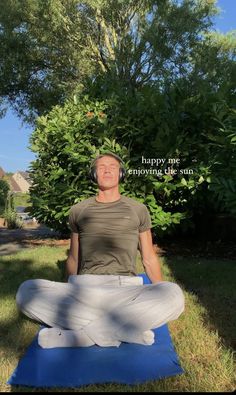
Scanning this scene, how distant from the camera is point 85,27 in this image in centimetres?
1945

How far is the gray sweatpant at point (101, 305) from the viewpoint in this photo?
3.36 meters

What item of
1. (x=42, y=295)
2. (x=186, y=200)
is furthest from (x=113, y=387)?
(x=186, y=200)

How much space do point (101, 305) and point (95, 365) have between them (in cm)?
53

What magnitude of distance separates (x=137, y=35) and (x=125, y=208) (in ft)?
57.9

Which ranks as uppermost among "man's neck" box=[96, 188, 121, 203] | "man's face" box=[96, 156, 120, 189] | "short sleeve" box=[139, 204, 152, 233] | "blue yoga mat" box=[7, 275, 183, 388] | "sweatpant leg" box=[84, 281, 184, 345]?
"man's face" box=[96, 156, 120, 189]

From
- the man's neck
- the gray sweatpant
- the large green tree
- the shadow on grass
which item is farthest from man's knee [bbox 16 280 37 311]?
the large green tree

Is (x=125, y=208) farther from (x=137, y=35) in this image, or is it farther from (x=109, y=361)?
(x=137, y=35)

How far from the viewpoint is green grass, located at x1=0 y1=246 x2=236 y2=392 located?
9.24ft

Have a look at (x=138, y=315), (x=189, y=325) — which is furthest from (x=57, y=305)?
(x=189, y=325)

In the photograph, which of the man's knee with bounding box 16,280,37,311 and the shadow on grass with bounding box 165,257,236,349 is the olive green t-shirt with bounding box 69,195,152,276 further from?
the shadow on grass with bounding box 165,257,236,349

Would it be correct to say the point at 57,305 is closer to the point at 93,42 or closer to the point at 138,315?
the point at 138,315

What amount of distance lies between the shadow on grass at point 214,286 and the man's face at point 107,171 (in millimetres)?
1508

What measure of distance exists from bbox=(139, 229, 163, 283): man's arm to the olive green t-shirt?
0.26 feet

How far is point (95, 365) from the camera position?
3016mm
